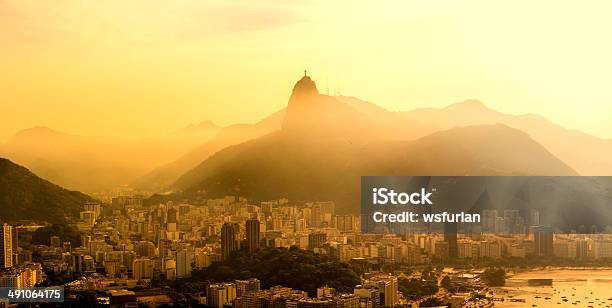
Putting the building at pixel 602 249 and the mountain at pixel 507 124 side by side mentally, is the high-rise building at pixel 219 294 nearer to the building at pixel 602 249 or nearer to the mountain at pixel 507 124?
the mountain at pixel 507 124

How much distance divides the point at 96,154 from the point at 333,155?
187 centimetres

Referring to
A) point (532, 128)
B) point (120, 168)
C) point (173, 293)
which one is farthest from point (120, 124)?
point (532, 128)

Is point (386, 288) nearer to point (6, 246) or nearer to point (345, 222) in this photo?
point (345, 222)

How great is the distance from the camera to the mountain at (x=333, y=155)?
27.6 ft

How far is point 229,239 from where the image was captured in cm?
800

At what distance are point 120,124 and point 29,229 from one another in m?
1.06

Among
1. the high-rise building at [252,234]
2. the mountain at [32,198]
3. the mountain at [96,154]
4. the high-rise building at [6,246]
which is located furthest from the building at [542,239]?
the high-rise building at [6,246]

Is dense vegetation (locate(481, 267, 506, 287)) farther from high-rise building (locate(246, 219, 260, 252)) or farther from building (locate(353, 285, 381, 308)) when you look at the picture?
high-rise building (locate(246, 219, 260, 252))

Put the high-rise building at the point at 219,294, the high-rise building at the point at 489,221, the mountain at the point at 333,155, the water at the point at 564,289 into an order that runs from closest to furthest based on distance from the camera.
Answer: the high-rise building at the point at 219,294 → the water at the point at 564,289 → the high-rise building at the point at 489,221 → the mountain at the point at 333,155

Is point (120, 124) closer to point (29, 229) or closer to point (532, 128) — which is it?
point (29, 229)

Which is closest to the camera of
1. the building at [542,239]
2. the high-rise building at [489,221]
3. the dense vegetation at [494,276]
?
the dense vegetation at [494,276]

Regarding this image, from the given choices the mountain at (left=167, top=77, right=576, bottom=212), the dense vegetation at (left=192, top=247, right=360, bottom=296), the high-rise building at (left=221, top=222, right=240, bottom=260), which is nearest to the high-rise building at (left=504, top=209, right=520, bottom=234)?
the mountain at (left=167, top=77, right=576, bottom=212)

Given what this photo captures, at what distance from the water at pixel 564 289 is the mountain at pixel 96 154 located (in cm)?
259

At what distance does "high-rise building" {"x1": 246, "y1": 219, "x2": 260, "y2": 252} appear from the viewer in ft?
26.0
